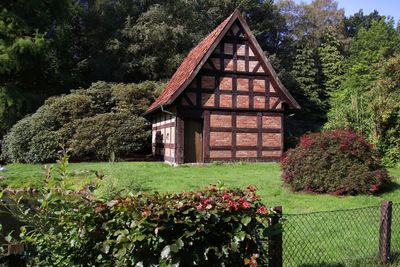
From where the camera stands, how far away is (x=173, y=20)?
30641 mm

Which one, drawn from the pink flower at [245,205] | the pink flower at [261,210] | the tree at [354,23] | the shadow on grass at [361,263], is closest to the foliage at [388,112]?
the shadow on grass at [361,263]

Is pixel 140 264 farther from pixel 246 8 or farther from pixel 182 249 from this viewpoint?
pixel 246 8

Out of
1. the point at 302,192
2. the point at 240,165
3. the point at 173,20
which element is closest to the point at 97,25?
the point at 173,20

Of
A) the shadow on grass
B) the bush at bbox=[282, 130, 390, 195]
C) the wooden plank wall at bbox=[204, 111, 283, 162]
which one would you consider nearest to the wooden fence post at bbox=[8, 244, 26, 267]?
the shadow on grass

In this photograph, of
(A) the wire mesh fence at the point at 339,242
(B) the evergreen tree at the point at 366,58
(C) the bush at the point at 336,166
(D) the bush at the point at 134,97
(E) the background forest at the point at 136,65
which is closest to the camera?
(A) the wire mesh fence at the point at 339,242

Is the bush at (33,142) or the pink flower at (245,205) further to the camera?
the bush at (33,142)

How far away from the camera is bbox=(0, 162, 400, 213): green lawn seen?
885cm

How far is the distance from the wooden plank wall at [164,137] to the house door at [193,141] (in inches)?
22.6

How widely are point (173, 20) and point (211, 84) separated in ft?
46.8

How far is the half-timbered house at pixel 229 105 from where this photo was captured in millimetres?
17688

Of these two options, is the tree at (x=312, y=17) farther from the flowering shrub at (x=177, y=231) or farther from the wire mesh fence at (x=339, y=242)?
the flowering shrub at (x=177, y=231)

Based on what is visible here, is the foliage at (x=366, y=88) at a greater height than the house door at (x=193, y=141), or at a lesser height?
greater

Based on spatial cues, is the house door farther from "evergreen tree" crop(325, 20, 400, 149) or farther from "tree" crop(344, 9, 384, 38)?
"tree" crop(344, 9, 384, 38)

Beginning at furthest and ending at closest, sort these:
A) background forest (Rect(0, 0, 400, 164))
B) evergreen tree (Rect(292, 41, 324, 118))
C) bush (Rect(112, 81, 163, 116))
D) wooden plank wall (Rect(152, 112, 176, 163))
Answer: evergreen tree (Rect(292, 41, 324, 118)) < bush (Rect(112, 81, 163, 116)) < background forest (Rect(0, 0, 400, 164)) < wooden plank wall (Rect(152, 112, 176, 163))
